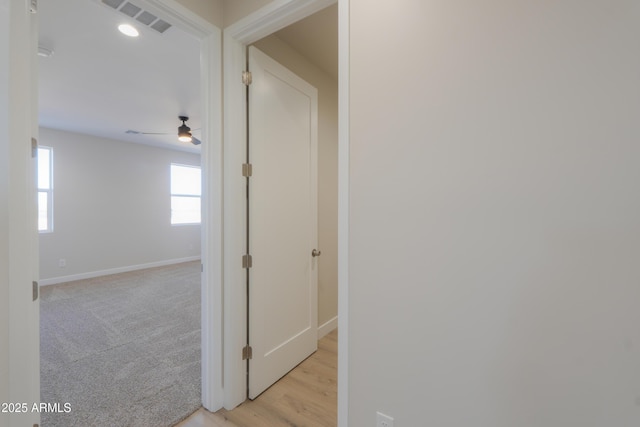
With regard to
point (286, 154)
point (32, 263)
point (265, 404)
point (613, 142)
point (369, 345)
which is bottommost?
point (265, 404)

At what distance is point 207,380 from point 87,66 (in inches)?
115

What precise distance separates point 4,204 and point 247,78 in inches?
52.0

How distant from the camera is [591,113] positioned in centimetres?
75

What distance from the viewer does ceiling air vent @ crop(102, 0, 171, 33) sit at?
1564 millimetres

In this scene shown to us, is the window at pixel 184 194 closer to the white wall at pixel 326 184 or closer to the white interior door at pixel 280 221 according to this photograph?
the white wall at pixel 326 184

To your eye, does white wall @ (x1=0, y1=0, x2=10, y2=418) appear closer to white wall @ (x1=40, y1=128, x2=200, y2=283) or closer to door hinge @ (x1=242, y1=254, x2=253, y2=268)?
door hinge @ (x1=242, y1=254, x2=253, y2=268)

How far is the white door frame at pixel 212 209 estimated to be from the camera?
1629 millimetres

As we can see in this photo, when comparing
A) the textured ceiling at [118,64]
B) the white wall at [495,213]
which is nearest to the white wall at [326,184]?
the textured ceiling at [118,64]

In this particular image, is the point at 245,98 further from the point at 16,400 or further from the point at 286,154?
the point at 16,400

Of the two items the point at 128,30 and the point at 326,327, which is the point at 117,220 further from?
the point at 326,327

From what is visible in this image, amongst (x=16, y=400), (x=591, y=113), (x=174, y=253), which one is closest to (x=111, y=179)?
(x=174, y=253)

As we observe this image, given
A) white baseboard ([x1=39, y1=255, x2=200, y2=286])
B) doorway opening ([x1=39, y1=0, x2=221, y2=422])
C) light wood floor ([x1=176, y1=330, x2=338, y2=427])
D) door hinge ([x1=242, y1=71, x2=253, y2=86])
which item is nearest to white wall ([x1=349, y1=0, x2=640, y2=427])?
light wood floor ([x1=176, y1=330, x2=338, y2=427])

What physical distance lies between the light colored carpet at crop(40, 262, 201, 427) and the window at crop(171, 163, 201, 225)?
2.31m

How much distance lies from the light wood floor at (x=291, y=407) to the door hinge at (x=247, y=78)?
2110 millimetres
